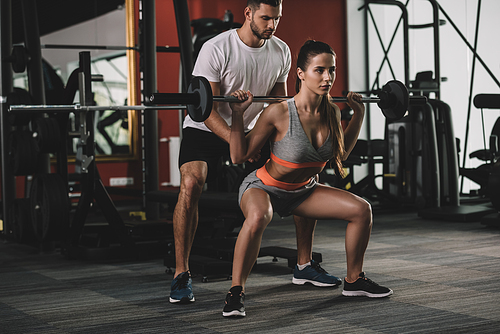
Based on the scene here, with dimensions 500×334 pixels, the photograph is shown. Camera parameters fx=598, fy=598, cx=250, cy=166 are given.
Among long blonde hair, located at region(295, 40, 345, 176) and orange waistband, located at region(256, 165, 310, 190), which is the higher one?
long blonde hair, located at region(295, 40, 345, 176)

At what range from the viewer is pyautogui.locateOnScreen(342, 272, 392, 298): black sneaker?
224 cm

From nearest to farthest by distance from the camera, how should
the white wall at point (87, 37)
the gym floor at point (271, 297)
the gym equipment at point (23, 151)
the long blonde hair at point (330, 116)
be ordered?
the gym floor at point (271, 297) < the long blonde hair at point (330, 116) < the gym equipment at point (23, 151) < the white wall at point (87, 37)

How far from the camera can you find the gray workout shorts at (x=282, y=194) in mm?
2180

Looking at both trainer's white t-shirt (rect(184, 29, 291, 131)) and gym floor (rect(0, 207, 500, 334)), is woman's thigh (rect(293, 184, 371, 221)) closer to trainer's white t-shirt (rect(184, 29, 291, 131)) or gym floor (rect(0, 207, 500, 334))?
gym floor (rect(0, 207, 500, 334))

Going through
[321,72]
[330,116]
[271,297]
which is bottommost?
[271,297]

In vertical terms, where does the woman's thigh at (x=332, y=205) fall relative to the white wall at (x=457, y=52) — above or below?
below

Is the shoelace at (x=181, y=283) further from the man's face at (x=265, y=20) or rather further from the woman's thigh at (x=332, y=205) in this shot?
the man's face at (x=265, y=20)

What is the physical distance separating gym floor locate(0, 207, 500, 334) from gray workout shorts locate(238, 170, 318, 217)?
36cm

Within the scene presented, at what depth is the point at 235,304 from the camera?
6.61 feet

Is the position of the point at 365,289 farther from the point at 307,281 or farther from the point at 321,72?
the point at 321,72

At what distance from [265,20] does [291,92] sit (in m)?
5.53

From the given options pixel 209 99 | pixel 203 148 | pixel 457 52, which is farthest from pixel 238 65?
pixel 457 52

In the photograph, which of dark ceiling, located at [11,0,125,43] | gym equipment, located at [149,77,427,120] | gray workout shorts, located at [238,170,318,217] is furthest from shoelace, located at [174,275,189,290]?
dark ceiling, located at [11,0,125,43]

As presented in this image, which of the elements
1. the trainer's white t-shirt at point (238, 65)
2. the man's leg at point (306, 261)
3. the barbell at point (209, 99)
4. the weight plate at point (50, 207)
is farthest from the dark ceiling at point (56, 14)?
the man's leg at point (306, 261)
